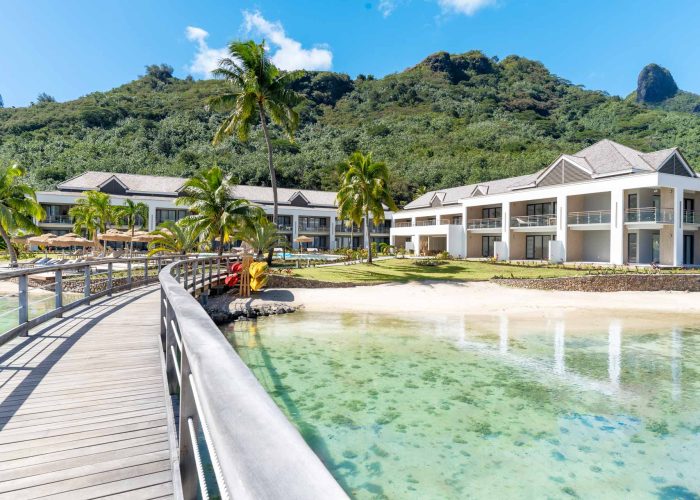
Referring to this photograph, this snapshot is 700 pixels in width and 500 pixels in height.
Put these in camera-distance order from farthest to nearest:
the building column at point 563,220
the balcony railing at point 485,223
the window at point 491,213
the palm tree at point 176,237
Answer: the window at point 491,213, the balcony railing at point 485,223, the building column at point 563,220, the palm tree at point 176,237

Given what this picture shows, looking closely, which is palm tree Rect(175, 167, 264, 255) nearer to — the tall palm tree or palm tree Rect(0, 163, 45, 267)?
the tall palm tree

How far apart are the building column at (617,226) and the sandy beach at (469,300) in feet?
14.9

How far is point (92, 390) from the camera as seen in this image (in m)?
5.07

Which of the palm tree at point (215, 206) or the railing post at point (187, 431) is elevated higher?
the palm tree at point (215, 206)

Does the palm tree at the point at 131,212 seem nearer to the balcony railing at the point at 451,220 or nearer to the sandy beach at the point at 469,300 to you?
the sandy beach at the point at 469,300

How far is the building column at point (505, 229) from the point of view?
36.6 metres

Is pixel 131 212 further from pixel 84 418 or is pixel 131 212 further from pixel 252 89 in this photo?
pixel 84 418

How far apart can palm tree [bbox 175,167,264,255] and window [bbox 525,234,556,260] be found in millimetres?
23862

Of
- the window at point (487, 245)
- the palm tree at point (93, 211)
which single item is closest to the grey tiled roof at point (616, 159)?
the window at point (487, 245)

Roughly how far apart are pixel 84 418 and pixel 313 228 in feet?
172

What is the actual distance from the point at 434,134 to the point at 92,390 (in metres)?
99.5

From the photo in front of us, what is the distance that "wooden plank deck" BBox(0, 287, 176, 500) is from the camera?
3.20 meters

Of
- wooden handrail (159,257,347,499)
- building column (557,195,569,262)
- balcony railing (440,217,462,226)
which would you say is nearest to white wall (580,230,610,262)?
building column (557,195,569,262)

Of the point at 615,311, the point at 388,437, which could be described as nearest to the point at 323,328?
the point at 388,437
